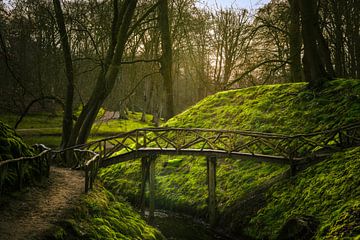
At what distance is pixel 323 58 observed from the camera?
1927 cm

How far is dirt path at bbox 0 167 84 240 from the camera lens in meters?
6.29

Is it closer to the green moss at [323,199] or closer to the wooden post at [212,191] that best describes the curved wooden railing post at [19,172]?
the green moss at [323,199]

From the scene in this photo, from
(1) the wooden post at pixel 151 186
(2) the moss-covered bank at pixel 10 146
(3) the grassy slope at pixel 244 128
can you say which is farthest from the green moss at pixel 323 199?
(2) the moss-covered bank at pixel 10 146

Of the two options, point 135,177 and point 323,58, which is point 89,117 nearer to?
point 135,177

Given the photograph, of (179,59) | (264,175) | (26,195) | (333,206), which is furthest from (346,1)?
(26,195)

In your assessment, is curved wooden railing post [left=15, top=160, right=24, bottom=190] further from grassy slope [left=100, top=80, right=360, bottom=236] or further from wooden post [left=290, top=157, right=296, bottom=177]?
wooden post [left=290, top=157, right=296, bottom=177]

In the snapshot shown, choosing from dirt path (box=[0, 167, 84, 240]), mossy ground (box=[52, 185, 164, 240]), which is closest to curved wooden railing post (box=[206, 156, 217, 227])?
mossy ground (box=[52, 185, 164, 240])

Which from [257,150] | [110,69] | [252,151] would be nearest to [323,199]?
[252,151]

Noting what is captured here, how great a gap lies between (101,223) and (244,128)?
527 inches

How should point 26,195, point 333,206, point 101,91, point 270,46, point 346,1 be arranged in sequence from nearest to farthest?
point 26,195
point 333,206
point 101,91
point 346,1
point 270,46

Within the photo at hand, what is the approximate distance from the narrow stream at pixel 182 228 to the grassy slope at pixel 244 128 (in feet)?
1.91

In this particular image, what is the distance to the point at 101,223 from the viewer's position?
7.50m

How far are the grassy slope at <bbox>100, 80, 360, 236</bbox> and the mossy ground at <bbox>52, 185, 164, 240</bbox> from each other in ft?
17.7

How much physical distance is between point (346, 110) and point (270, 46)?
11.1 m
